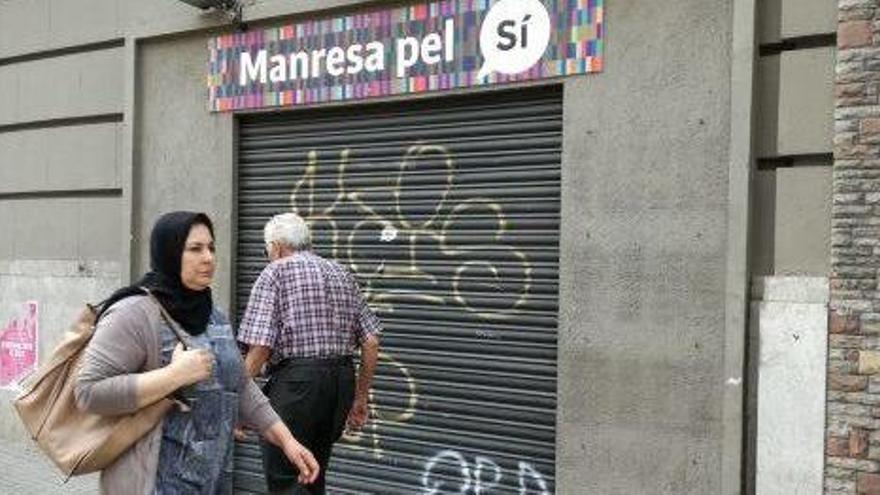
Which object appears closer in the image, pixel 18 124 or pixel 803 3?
pixel 803 3

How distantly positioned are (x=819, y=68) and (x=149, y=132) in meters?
5.36

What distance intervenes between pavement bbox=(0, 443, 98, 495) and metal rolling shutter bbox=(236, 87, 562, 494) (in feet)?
6.62

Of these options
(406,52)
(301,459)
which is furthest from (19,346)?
(301,459)

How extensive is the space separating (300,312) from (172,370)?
6.29 feet

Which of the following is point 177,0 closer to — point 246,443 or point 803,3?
point 246,443

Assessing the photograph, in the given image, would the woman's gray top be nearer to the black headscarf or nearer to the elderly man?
the black headscarf

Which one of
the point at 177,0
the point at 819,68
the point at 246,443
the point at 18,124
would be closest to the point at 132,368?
the point at 819,68

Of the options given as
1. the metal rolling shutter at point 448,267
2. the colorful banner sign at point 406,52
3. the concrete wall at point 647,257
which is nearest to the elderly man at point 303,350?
the metal rolling shutter at point 448,267

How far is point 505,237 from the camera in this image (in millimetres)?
6414

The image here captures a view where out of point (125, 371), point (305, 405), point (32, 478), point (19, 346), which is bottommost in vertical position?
point (32, 478)

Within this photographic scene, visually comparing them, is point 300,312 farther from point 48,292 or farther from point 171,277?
point 48,292

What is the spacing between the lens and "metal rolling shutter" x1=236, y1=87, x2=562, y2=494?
20.6ft

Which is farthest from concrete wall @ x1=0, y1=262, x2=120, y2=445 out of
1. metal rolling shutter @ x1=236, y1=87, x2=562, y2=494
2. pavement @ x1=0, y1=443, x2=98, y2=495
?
metal rolling shutter @ x1=236, y1=87, x2=562, y2=494

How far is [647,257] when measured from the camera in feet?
18.6
